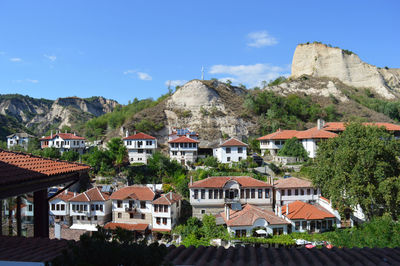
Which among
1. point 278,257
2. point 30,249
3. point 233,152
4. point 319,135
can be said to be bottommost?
point 278,257

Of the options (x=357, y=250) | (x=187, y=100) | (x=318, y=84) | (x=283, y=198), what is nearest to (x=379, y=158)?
(x=283, y=198)

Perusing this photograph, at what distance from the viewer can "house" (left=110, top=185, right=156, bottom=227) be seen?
26.9 meters

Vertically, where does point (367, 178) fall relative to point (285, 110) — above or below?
below

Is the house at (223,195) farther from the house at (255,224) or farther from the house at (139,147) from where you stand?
the house at (139,147)

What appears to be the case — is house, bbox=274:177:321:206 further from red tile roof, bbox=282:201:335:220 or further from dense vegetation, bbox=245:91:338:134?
dense vegetation, bbox=245:91:338:134

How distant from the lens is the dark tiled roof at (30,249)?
11.5 feet

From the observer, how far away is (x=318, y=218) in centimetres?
2294

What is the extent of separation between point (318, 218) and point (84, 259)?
78.0 feet

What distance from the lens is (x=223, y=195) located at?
87.2 ft

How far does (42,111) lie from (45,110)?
1.41 meters

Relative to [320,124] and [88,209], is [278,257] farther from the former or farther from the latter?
[320,124]

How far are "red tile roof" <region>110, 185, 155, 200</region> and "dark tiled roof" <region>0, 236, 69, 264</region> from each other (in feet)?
75.7

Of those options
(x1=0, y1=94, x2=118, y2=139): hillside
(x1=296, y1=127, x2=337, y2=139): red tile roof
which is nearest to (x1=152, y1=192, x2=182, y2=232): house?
(x1=296, y1=127, x2=337, y2=139): red tile roof

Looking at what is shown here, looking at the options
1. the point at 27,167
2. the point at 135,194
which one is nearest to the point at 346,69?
the point at 135,194
